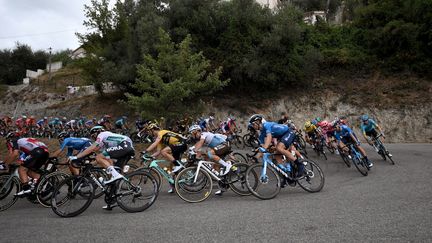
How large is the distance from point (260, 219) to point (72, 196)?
13.1 feet

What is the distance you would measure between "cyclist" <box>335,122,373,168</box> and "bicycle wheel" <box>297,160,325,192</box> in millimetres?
3210

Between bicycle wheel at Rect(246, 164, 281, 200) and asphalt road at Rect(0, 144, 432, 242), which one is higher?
bicycle wheel at Rect(246, 164, 281, 200)

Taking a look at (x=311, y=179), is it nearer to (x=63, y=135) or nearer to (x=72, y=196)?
(x=72, y=196)

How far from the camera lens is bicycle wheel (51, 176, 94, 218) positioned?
657 cm

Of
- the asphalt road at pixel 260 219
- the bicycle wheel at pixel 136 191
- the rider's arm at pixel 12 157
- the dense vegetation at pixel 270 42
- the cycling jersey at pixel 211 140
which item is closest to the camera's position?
the asphalt road at pixel 260 219

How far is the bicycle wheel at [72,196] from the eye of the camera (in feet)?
21.6

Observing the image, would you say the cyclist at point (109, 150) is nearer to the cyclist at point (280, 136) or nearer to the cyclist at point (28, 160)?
the cyclist at point (28, 160)

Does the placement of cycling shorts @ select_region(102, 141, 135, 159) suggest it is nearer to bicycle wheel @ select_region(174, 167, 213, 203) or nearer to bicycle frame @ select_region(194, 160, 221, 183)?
bicycle wheel @ select_region(174, 167, 213, 203)

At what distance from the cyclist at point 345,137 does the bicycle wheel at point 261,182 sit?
448 centimetres

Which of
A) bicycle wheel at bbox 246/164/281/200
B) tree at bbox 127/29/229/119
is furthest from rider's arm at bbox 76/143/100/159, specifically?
tree at bbox 127/29/229/119

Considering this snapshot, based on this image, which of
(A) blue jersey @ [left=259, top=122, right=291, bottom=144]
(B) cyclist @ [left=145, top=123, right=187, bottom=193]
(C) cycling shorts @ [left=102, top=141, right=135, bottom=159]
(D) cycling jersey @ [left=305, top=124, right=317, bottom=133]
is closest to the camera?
(C) cycling shorts @ [left=102, top=141, right=135, bottom=159]

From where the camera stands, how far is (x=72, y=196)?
6.62 metres

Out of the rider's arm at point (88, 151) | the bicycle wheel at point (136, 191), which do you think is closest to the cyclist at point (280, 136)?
the bicycle wheel at point (136, 191)

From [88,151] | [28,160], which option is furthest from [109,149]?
[28,160]
